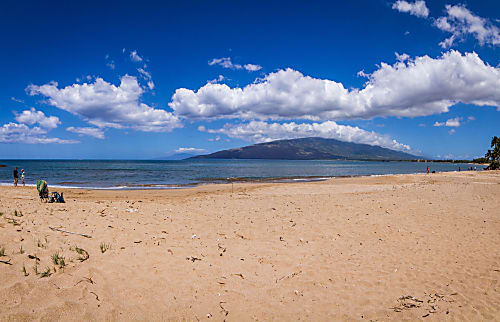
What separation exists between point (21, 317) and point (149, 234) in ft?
14.6

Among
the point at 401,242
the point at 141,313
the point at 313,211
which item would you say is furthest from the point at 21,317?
the point at 313,211

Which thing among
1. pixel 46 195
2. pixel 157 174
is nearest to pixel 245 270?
pixel 46 195

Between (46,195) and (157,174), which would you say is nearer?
(46,195)

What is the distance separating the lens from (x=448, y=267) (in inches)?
284

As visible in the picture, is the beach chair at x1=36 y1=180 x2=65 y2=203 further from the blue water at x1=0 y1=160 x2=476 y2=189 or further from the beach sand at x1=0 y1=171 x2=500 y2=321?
the blue water at x1=0 y1=160 x2=476 y2=189

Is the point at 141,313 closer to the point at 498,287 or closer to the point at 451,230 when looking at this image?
the point at 498,287

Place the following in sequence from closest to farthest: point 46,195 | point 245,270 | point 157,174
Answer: point 245,270 → point 46,195 → point 157,174

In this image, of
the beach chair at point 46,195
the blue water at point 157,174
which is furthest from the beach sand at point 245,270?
the blue water at point 157,174

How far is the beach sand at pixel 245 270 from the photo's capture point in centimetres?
495

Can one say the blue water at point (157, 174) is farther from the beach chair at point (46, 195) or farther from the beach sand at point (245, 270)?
the beach sand at point (245, 270)

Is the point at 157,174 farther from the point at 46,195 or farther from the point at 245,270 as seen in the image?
the point at 245,270

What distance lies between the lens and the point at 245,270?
6656mm

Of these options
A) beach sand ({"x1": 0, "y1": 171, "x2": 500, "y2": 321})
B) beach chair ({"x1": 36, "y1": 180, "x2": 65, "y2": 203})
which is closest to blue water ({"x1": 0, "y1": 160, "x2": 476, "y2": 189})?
beach chair ({"x1": 36, "y1": 180, "x2": 65, "y2": 203})

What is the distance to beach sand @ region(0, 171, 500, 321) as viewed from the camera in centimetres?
495
